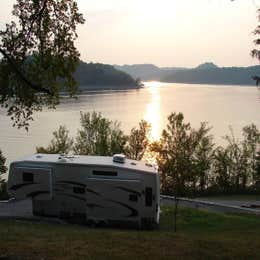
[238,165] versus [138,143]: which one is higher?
[138,143]

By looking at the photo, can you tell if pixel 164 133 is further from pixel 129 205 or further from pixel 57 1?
pixel 57 1

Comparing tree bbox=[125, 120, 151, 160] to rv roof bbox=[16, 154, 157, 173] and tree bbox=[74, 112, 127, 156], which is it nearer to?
tree bbox=[74, 112, 127, 156]

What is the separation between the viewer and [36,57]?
991cm

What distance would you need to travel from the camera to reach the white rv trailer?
18625mm

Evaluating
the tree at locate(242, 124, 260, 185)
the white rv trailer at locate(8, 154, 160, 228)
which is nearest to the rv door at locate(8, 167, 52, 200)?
the white rv trailer at locate(8, 154, 160, 228)

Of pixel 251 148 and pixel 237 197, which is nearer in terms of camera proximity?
pixel 237 197

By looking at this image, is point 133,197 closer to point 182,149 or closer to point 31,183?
point 31,183

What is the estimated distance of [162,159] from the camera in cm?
4788

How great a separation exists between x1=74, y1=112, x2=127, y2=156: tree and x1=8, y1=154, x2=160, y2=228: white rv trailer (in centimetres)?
3059

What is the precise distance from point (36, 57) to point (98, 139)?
42433mm

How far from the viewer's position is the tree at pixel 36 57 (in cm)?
945

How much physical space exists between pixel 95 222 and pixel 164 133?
110ft

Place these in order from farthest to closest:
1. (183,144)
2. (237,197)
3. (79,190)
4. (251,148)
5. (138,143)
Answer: (251,148)
(138,143)
(183,144)
(237,197)
(79,190)

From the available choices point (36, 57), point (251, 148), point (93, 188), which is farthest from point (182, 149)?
point (36, 57)
